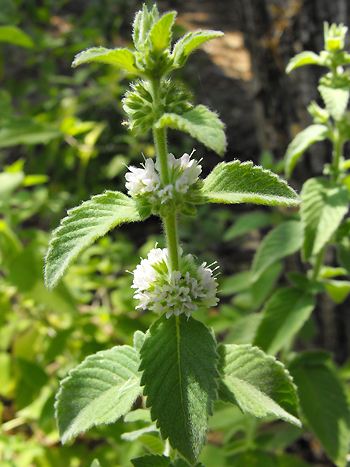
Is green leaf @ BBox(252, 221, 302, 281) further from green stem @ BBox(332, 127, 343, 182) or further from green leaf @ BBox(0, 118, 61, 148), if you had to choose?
green leaf @ BBox(0, 118, 61, 148)

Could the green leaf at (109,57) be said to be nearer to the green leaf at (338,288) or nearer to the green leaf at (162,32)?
the green leaf at (162,32)

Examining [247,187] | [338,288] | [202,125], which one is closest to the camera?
[202,125]

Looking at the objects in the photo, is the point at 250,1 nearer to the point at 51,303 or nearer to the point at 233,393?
the point at 51,303

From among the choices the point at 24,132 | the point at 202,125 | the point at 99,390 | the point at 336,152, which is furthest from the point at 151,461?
the point at 24,132

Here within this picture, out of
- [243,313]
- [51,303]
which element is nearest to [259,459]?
[243,313]

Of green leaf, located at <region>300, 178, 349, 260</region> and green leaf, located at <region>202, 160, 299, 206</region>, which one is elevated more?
green leaf, located at <region>202, 160, 299, 206</region>

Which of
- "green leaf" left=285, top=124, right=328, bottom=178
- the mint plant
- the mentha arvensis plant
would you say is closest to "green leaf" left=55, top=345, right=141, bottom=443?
the mentha arvensis plant

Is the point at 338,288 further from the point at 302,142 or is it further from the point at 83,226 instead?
the point at 83,226

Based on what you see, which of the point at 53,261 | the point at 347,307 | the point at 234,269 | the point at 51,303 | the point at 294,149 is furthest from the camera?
the point at 234,269
